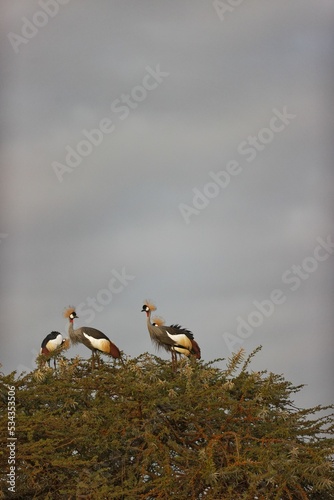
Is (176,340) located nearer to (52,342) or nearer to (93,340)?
(93,340)

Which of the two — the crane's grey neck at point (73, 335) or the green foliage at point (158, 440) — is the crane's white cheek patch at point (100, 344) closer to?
the crane's grey neck at point (73, 335)

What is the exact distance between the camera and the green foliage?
11547 mm

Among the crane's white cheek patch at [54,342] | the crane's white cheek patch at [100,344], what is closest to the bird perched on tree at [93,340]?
the crane's white cheek patch at [100,344]

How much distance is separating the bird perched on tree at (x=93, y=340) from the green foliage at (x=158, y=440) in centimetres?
239

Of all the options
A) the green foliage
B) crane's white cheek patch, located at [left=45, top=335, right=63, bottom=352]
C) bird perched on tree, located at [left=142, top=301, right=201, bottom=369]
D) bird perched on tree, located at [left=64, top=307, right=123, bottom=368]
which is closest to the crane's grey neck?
bird perched on tree, located at [left=64, top=307, right=123, bottom=368]

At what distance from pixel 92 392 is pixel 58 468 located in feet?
6.04

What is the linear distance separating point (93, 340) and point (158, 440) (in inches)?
206

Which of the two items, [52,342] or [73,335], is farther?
[52,342]

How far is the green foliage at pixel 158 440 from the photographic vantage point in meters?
11.5

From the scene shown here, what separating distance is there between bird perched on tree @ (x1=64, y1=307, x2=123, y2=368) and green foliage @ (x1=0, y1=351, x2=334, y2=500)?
94.3 inches

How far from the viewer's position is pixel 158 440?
480 inches

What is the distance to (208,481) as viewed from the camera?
36.9 ft

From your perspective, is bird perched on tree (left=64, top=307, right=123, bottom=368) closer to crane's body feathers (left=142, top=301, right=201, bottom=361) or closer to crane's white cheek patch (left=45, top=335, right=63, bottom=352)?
crane's white cheek patch (left=45, top=335, right=63, bottom=352)

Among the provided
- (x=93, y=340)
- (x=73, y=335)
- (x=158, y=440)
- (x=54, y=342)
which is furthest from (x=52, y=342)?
(x=158, y=440)
